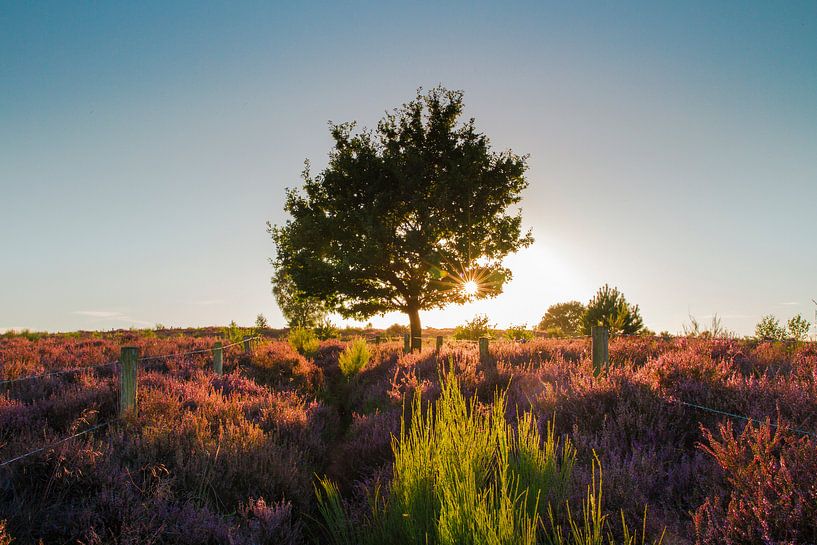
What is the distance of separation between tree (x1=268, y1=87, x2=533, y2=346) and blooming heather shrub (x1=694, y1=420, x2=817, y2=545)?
1746cm

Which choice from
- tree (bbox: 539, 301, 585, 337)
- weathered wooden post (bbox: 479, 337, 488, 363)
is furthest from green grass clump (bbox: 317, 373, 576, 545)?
tree (bbox: 539, 301, 585, 337)

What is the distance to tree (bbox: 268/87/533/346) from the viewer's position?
2131 cm

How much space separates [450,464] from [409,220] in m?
19.6

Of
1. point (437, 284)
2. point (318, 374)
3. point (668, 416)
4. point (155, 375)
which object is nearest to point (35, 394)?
point (155, 375)

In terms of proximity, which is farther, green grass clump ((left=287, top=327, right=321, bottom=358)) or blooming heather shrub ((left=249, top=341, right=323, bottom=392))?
green grass clump ((left=287, top=327, right=321, bottom=358))

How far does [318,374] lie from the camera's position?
13.7 m

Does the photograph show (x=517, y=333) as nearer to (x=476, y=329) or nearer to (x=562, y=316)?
(x=476, y=329)

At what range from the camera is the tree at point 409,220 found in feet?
69.9

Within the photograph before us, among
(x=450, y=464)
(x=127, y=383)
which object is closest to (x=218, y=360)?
(x=127, y=383)

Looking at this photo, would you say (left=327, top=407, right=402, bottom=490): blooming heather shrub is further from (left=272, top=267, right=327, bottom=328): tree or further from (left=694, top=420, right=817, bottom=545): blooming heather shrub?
(left=272, top=267, right=327, bottom=328): tree

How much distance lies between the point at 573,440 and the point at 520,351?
6817 mm

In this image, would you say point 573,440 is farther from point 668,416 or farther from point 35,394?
point 35,394

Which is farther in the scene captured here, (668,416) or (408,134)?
(408,134)

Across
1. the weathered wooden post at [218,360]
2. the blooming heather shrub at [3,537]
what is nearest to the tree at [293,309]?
the weathered wooden post at [218,360]
